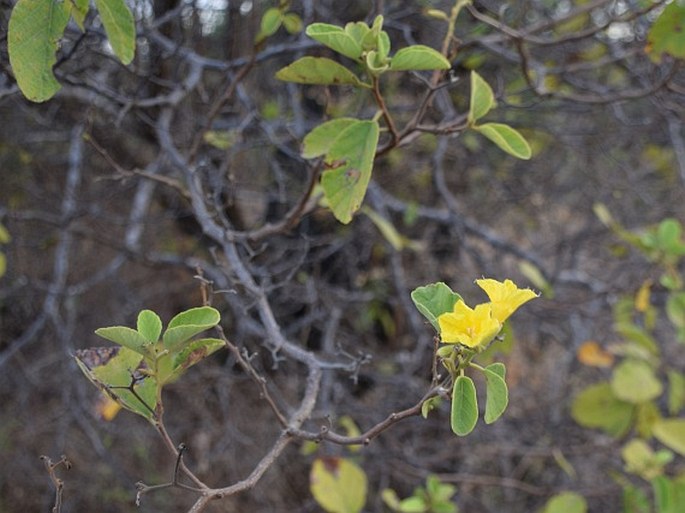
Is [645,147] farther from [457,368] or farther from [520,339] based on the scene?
[457,368]

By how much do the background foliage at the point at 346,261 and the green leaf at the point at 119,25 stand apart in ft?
3.41

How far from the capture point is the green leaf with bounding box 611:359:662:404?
2039 mm

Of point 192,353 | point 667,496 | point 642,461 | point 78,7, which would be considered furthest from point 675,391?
point 78,7

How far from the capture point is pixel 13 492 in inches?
111

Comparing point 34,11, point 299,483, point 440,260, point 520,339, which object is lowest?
point 299,483

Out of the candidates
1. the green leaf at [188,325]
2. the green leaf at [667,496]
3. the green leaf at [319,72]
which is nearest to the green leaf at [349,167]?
the green leaf at [319,72]

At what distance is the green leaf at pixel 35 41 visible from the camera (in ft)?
2.98

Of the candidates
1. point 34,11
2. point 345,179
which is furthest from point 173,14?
point 345,179

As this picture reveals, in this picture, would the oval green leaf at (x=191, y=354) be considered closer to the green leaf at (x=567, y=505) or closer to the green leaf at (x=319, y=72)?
the green leaf at (x=319, y=72)

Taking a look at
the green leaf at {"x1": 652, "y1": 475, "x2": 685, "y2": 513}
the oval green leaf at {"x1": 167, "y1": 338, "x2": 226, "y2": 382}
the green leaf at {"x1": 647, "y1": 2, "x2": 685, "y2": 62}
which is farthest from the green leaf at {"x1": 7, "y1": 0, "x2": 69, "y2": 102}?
the green leaf at {"x1": 652, "y1": 475, "x2": 685, "y2": 513}

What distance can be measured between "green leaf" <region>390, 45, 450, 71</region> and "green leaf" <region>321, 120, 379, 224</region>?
88 mm

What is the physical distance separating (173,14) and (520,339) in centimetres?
210

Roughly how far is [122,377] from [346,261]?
199 centimetres

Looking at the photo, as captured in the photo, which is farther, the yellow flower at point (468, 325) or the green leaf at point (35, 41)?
the green leaf at point (35, 41)
